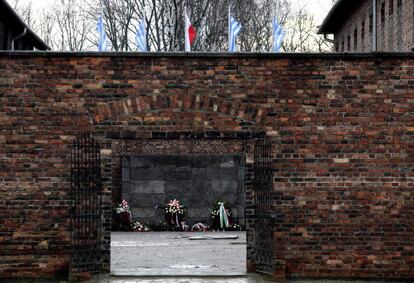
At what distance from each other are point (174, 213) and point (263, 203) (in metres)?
14.9

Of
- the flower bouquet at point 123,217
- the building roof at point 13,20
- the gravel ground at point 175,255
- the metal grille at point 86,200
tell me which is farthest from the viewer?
the building roof at point 13,20

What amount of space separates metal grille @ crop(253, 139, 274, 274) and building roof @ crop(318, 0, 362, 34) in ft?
57.9

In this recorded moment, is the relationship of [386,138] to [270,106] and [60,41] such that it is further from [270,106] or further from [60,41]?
[60,41]

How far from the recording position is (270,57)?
15312mm

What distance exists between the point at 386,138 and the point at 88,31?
3453 centimetres

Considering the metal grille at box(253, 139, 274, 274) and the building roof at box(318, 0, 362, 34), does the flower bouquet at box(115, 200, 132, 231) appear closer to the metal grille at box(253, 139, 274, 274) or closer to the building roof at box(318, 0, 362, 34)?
the building roof at box(318, 0, 362, 34)

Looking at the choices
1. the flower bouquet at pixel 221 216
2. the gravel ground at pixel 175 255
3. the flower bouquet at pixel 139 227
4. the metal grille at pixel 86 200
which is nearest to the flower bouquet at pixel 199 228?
the flower bouquet at pixel 221 216

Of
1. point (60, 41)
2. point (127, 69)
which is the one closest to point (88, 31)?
point (60, 41)

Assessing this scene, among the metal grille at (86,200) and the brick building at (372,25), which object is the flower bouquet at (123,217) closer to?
the brick building at (372,25)

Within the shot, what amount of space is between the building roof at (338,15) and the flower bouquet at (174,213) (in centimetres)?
895

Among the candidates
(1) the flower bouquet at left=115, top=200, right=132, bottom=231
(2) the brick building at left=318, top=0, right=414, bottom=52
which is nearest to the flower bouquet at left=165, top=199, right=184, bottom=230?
(1) the flower bouquet at left=115, top=200, right=132, bottom=231

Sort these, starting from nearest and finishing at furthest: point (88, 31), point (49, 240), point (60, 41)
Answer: point (49, 240)
point (88, 31)
point (60, 41)

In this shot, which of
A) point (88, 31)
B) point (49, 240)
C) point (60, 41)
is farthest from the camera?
point (60, 41)

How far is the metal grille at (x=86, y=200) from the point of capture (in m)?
15.0
